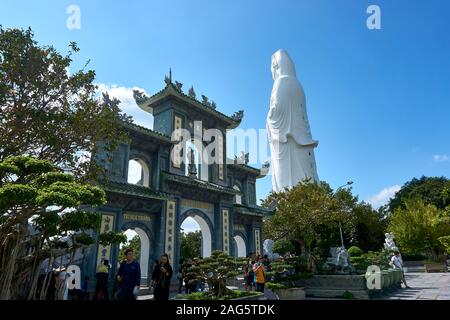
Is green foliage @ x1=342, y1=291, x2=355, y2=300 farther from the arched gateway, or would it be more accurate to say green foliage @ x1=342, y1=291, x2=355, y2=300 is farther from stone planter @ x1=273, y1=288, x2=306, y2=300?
the arched gateway

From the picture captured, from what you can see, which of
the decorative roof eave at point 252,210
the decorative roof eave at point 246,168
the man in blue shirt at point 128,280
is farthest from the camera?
the decorative roof eave at point 246,168

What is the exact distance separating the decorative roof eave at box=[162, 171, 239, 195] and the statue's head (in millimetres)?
23958

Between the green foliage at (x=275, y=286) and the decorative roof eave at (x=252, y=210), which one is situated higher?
the decorative roof eave at (x=252, y=210)

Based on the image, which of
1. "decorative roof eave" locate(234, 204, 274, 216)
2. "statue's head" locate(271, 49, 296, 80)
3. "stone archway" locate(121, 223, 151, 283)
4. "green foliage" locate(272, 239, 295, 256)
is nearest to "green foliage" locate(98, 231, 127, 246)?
"stone archway" locate(121, 223, 151, 283)

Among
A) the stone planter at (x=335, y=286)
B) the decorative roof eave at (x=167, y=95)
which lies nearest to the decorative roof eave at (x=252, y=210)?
the decorative roof eave at (x=167, y=95)

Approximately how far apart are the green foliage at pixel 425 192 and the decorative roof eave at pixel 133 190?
31.2 m

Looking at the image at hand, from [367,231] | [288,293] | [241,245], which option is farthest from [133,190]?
[367,231]

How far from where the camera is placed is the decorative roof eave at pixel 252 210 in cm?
2098

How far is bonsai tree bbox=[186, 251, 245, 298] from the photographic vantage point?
33.3ft

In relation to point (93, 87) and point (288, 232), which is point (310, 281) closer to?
point (288, 232)

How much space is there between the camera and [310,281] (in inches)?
509

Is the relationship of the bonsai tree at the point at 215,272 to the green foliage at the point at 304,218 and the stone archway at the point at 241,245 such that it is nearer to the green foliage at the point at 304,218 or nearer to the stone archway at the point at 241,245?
the green foliage at the point at 304,218

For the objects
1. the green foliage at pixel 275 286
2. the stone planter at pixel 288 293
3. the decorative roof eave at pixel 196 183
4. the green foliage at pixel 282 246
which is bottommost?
the stone planter at pixel 288 293
